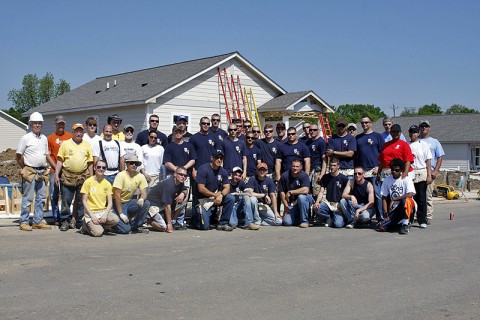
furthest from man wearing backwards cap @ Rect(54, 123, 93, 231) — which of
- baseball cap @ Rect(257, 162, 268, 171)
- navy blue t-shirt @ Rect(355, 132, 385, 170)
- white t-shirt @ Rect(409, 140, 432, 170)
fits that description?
white t-shirt @ Rect(409, 140, 432, 170)

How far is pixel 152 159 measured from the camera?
12.0 meters

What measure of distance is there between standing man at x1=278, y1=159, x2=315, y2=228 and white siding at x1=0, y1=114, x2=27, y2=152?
47.0m

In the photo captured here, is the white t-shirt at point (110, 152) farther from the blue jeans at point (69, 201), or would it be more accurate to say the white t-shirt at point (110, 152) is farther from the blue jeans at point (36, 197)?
the blue jeans at point (36, 197)

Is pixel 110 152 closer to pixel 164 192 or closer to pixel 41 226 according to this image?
pixel 164 192

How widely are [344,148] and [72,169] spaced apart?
18.1 ft

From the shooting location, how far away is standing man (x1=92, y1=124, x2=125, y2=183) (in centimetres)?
1131

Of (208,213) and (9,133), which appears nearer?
(208,213)

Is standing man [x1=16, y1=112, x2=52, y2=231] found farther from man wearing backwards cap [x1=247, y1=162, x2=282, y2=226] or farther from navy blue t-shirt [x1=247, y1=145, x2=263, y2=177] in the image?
navy blue t-shirt [x1=247, y1=145, x2=263, y2=177]

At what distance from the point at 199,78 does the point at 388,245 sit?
54.4 feet

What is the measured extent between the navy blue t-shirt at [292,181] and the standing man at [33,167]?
478 cm

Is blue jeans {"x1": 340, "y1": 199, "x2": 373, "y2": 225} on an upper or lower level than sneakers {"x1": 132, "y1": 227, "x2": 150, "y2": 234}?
upper

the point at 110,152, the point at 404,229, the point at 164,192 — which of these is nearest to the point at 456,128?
the point at 404,229

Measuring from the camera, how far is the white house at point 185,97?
24031mm

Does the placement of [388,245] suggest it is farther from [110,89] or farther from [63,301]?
[110,89]
